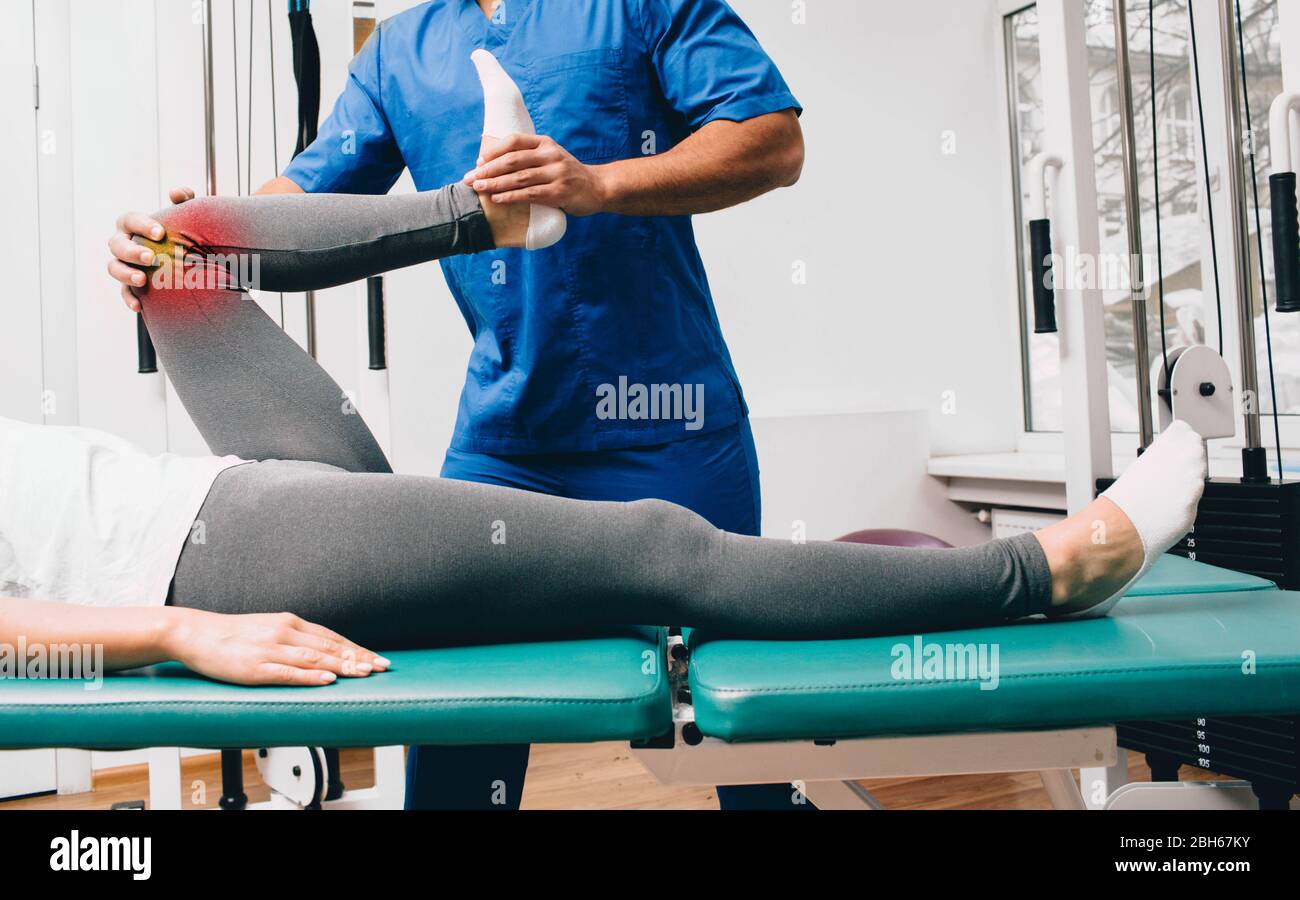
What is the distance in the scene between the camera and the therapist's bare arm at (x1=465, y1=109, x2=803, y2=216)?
1.07 meters

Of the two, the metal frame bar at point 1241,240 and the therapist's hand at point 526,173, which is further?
the metal frame bar at point 1241,240

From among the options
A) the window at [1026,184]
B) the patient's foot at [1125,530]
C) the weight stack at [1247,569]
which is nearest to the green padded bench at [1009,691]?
the patient's foot at [1125,530]

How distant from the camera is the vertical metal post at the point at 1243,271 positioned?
1.56 meters

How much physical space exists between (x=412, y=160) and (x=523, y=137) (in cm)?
42

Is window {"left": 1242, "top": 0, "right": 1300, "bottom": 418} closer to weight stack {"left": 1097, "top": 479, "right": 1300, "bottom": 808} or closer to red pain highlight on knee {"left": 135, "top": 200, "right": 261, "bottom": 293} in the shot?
weight stack {"left": 1097, "top": 479, "right": 1300, "bottom": 808}

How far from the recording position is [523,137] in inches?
42.1

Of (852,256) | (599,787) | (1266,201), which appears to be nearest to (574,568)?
(599,787)

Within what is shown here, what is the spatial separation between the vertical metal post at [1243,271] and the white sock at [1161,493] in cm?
67

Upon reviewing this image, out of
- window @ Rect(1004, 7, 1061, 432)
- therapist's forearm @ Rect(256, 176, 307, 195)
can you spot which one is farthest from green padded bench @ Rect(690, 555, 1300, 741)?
window @ Rect(1004, 7, 1061, 432)

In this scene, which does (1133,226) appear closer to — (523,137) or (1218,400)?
(1218,400)

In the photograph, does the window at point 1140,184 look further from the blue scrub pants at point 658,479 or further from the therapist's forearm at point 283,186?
the therapist's forearm at point 283,186

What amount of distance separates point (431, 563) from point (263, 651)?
6.2 inches

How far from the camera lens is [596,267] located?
52.5 inches

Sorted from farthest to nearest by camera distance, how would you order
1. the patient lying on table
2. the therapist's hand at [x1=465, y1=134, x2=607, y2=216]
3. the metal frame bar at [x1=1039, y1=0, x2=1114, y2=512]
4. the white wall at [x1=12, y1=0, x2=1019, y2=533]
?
the white wall at [x1=12, y1=0, x2=1019, y2=533] → the metal frame bar at [x1=1039, y1=0, x2=1114, y2=512] → the therapist's hand at [x1=465, y1=134, x2=607, y2=216] → the patient lying on table
